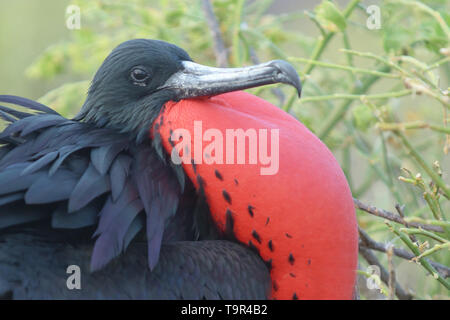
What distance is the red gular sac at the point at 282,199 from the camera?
169 cm

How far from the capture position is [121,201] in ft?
5.68

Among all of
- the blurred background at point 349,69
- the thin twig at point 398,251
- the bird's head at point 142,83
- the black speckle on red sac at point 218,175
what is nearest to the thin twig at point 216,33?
the blurred background at point 349,69

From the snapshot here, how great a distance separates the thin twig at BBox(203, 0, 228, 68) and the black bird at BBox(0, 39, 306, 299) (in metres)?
0.99

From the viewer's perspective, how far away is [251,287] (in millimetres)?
1719

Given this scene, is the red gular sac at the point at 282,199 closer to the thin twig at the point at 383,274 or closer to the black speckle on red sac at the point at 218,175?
the black speckle on red sac at the point at 218,175

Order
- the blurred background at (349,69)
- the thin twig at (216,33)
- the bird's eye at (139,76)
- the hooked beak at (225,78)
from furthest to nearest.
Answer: the thin twig at (216,33)
the blurred background at (349,69)
the bird's eye at (139,76)
the hooked beak at (225,78)

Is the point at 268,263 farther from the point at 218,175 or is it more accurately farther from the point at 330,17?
the point at 330,17

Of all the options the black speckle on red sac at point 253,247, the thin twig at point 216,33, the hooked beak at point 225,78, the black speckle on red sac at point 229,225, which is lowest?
the black speckle on red sac at point 253,247

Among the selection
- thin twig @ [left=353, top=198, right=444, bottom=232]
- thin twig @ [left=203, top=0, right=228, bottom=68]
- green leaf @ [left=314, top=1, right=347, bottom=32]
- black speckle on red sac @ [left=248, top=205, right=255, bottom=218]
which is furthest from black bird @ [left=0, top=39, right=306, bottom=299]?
thin twig @ [left=203, top=0, right=228, bottom=68]

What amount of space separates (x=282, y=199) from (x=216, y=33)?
1.46m

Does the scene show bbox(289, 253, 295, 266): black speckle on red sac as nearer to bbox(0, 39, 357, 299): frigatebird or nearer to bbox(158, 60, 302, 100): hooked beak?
bbox(0, 39, 357, 299): frigatebird

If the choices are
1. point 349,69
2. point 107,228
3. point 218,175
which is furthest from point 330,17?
point 107,228
